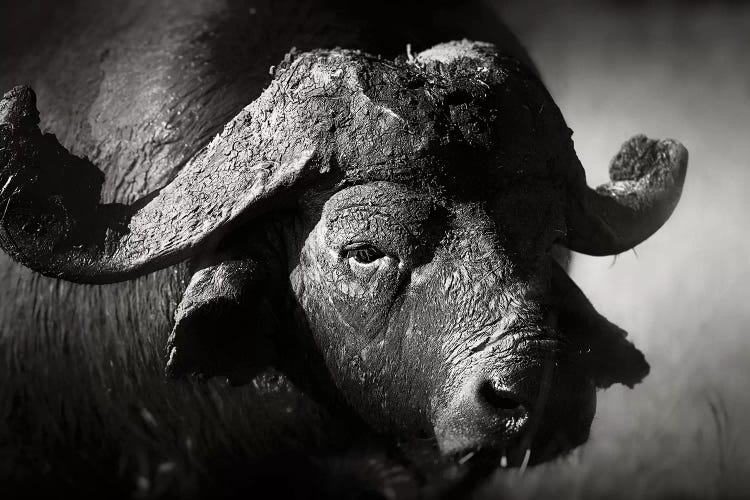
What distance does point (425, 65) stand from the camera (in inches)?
97.7


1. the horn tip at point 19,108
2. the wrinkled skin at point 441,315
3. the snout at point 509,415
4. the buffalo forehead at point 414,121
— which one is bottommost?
the snout at point 509,415

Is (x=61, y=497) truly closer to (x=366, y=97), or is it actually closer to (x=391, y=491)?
(x=391, y=491)

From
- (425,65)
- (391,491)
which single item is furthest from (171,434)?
(425,65)

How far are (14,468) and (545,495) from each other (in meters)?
1.77

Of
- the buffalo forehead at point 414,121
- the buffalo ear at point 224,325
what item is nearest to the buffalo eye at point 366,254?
the buffalo forehead at point 414,121

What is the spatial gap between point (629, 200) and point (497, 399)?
1038 millimetres

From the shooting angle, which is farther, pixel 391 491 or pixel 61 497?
pixel 61 497

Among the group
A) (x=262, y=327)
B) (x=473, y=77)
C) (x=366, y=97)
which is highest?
(x=473, y=77)

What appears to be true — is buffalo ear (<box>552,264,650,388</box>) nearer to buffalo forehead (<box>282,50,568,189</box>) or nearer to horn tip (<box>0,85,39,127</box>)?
buffalo forehead (<box>282,50,568,189</box>)

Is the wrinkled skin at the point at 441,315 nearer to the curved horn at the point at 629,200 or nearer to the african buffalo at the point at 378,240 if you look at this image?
the african buffalo at the point at 378,240

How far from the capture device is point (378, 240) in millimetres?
2246

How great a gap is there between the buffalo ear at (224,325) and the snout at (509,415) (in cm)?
57

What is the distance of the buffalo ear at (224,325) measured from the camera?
231 centimetres

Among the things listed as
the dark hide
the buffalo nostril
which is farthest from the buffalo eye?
the dark hide
